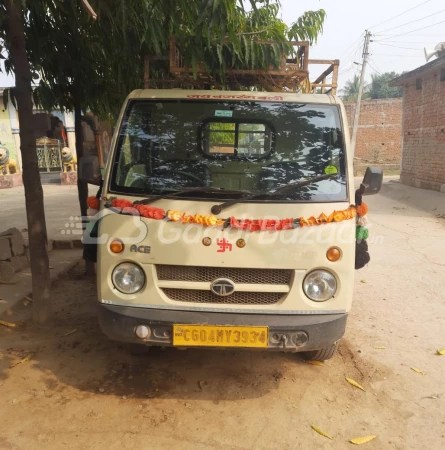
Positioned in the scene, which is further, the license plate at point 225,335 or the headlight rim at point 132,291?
the headlight rim at point 132,291

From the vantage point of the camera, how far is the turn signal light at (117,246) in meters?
2.70

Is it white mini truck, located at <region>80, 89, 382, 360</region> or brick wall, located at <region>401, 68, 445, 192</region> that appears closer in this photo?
white mini truck, located at <region>80, 89, 382, 360</region>

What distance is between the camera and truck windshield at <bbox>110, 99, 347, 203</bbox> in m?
3.03

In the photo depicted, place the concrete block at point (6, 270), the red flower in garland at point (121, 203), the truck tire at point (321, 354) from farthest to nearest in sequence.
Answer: the concrete block at point (6, 270), the truck tire at point (321, 354), the red flower in garland at point (121, 203)

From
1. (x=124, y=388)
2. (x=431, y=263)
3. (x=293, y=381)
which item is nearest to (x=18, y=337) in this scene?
(x=124, y=388)

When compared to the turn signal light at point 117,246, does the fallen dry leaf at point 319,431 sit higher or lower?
lower

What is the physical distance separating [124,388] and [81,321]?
55.4 inches

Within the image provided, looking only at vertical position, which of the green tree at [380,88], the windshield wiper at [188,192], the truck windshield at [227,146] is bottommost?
the windshield wiper at [188,192]

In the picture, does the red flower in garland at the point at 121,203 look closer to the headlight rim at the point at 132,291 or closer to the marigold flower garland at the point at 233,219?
the marigold flower garland at the point at 233,219

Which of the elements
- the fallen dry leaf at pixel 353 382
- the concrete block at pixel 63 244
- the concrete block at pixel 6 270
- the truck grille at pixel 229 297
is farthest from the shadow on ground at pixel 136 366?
the concrete block at pixel 63 244

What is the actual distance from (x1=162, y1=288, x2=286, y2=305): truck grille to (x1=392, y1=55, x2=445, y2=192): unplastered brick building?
12.8 meters

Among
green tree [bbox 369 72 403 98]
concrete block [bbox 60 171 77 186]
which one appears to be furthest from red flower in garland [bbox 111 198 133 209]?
green tree [bbox 369 72 403 98]

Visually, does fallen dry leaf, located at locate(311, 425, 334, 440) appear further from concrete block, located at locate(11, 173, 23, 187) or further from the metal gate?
the metal gate

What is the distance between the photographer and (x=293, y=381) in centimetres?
316
